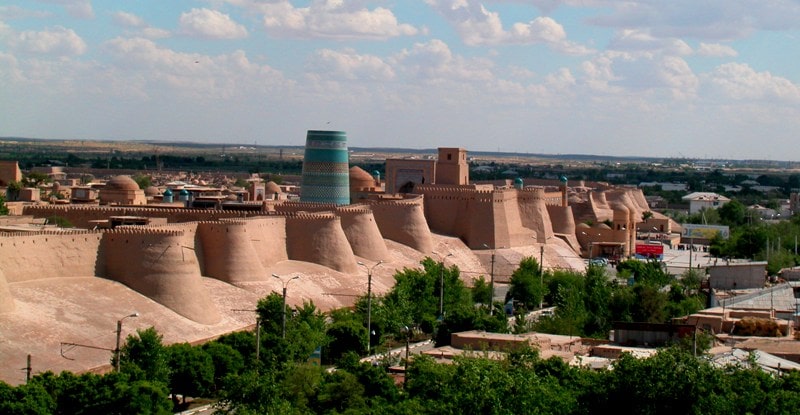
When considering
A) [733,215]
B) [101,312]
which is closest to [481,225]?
[101,312]

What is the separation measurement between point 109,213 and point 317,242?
16.1 ft

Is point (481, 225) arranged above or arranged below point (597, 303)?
above

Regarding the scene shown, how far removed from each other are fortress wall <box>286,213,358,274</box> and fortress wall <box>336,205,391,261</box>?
186 cm

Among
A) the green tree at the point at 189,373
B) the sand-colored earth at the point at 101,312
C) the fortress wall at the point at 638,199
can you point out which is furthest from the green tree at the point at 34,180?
the green tree at the point at 189,373

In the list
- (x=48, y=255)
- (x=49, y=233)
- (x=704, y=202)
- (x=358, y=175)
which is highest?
(x=49, y=233)

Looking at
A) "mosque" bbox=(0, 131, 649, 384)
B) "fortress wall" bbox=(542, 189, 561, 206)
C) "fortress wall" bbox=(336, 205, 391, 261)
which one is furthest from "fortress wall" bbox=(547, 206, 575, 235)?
"fortress wall" bbox=(336, 205, 391, 261)

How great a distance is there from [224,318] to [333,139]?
50.4ft

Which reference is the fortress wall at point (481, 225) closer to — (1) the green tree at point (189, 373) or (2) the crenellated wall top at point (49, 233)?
(2) the crenellated wall top at point (49, 233)

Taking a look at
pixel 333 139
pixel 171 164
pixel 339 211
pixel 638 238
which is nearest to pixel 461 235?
pixel 333 139

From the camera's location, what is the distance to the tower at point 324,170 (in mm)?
42344

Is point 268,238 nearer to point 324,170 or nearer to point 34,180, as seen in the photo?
point 324,170

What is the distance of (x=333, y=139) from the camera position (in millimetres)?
42688

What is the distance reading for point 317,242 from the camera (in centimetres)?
3428

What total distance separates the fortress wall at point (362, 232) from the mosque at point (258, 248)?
0.04 m
